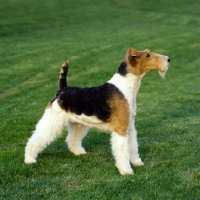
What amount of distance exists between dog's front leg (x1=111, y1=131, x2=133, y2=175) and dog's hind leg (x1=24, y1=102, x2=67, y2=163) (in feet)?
3.42

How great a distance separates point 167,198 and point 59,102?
8.22 ft

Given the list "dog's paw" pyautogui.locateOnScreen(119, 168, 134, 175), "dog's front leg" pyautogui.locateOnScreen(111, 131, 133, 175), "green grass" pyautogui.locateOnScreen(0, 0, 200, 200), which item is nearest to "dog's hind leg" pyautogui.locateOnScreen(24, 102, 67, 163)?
"green grass" pyautogui.locateOnScreen(0, 0, 200, 200)

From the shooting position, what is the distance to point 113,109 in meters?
6.89

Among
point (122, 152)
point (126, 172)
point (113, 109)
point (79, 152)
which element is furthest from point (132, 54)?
point (79, 152)

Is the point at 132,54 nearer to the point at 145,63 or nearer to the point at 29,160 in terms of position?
the point at 145,63

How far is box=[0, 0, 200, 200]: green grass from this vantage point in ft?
20.8

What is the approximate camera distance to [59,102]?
7.18 metres

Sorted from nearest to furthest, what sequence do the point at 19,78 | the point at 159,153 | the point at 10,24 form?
1. the point at 159,153
2. the point at 19,78
3. the point at 10,24

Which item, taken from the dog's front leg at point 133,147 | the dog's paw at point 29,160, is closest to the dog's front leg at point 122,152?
the dog's front leg at point 133,147

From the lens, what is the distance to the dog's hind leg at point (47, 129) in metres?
7.19

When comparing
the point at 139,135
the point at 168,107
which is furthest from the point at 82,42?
the point at 139,135

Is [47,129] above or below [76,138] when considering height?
above

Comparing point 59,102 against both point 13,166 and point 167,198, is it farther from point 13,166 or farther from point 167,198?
point 167,198

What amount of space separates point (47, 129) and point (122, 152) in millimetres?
1396
